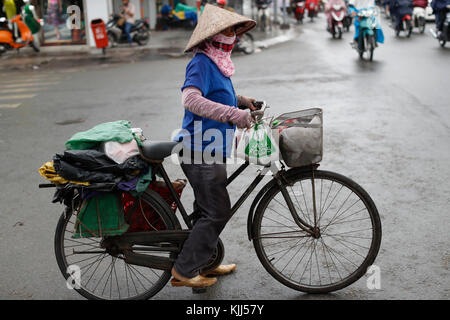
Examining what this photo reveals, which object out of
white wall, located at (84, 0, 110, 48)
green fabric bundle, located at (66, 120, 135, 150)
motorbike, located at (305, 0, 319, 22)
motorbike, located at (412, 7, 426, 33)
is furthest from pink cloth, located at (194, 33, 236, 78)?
motorbike, located at (305, 0, 319, 22)

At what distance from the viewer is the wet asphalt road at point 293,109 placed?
151 inches

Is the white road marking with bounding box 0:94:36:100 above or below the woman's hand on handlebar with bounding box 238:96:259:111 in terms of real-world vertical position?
below

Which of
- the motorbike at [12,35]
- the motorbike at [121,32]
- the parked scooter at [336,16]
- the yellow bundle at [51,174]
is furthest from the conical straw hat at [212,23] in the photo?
the parked scooter at [336,16]

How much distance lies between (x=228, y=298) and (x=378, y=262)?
1151 millimetres

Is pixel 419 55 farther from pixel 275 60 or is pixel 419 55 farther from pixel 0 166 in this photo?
pixel 0 166

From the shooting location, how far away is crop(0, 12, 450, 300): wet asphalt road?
3828 mm

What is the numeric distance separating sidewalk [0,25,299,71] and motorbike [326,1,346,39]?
1640mm

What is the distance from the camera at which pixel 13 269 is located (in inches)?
160

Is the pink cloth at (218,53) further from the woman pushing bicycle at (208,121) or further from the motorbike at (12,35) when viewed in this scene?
the motorbike at (12,35)

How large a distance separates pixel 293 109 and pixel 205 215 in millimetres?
5620

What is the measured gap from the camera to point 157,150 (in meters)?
3.25

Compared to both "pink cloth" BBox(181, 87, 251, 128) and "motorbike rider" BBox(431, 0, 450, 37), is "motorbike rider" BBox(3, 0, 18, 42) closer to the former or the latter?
"motorbike rider" BBox(431, 0, 450, 37)

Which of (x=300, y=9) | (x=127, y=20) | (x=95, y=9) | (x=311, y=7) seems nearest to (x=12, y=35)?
(x=95, y=9)

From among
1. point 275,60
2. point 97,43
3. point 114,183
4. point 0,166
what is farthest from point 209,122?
point 97,43
